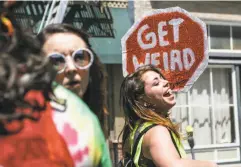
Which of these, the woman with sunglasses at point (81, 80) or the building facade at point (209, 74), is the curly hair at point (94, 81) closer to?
the woman with sunglasses at point (81, 80)

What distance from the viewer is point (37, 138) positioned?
1.54m

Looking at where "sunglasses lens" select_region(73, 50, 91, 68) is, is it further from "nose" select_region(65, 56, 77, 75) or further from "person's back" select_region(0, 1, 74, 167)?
"person's back" select_region(0, 1, 74, 167)

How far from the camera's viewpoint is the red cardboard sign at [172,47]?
12.7 ft

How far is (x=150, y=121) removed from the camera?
10.4ft

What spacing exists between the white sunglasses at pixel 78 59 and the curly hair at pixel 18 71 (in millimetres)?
391

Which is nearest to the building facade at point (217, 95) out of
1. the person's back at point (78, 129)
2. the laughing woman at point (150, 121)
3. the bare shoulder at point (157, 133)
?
the laughing woman at point (150, 121)

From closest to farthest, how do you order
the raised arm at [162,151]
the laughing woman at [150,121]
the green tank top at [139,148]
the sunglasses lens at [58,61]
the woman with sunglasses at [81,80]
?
the woman with sunglasses at [81,80], the sunglasses lens at [58,61], the raised arm at [162,151], the laughing woman at [150,121], the green tank top at [139,148]

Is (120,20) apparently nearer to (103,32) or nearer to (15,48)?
(103,32)

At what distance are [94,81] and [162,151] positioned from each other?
0.98 metres

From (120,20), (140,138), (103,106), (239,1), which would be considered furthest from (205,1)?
(103,106)

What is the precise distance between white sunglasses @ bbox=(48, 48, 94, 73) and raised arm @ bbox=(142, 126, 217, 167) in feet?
3.55

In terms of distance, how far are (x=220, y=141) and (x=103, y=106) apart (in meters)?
9.36

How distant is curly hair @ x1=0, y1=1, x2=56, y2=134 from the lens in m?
1.31

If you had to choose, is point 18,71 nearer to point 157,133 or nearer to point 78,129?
point 78,129
